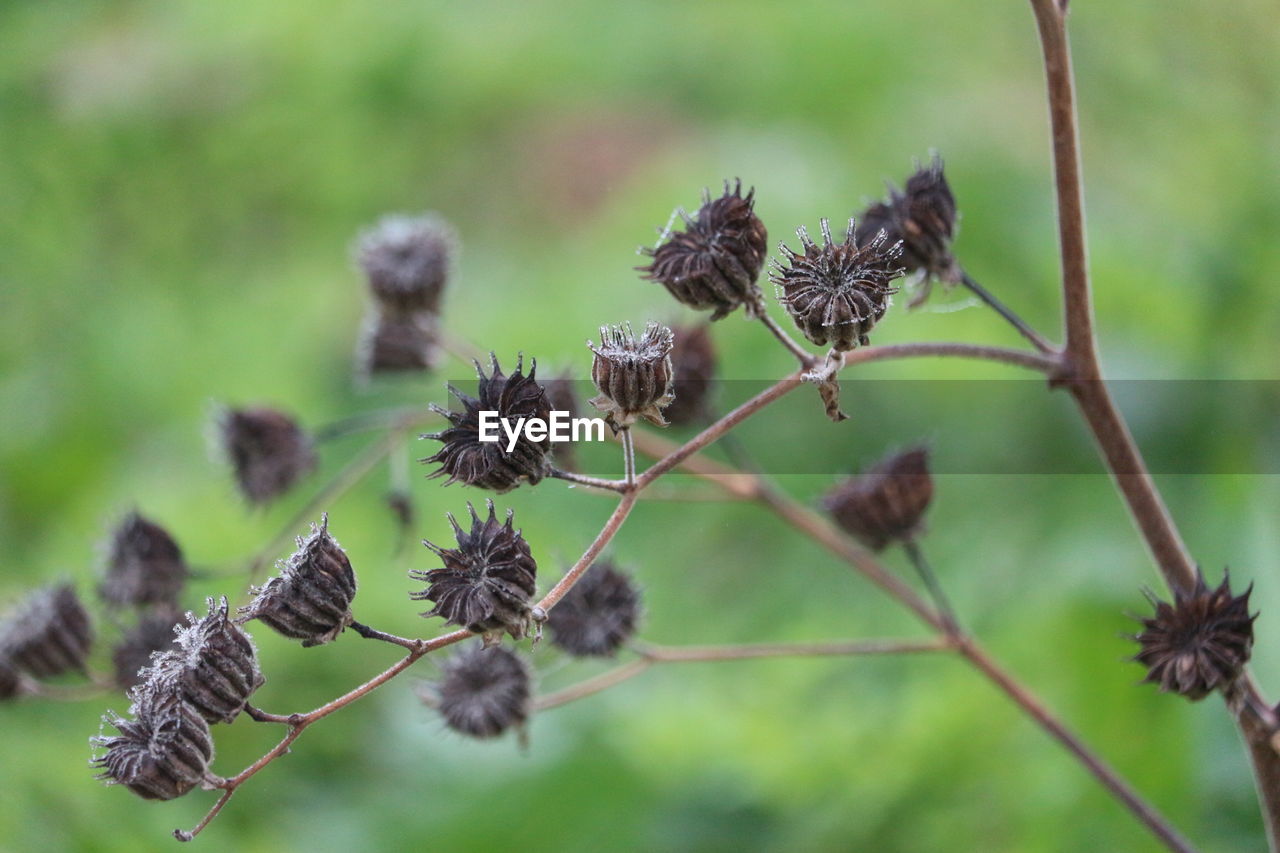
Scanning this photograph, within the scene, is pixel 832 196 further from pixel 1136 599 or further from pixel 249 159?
pixel 249 159

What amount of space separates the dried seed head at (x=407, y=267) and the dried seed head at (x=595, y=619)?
0.30 meters

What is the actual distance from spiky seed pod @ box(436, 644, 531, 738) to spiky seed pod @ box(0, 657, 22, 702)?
0.29 m

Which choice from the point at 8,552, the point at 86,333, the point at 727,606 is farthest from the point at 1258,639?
the point at 86,333

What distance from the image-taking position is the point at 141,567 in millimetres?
808

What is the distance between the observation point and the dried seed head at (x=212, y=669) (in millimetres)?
519

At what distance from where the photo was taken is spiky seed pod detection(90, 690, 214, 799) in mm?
521

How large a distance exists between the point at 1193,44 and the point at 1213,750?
129 cm

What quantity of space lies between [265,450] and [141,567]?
0.50 ft

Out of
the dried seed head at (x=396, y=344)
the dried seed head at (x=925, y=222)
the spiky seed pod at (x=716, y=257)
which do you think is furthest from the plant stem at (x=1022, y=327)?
the dried seed head at (x=396, y=344)

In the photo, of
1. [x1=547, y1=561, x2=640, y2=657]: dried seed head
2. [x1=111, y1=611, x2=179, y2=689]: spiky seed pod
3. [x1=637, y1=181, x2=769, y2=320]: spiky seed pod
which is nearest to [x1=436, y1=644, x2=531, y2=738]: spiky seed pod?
[x1=547, y1=561, x2=640, y2=657]: dried seed head

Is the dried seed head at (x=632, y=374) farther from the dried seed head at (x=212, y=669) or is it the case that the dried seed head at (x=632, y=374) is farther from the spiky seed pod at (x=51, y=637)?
the spiky seed pod at (x=51, y=637)

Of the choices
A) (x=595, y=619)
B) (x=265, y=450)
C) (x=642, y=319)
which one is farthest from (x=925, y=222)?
(x=642, y=319)

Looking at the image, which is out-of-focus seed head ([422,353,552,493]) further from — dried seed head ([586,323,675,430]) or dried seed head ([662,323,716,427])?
dried seed head ([662,323,716,427])

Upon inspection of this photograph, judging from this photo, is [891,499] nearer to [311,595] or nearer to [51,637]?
[311,595]
